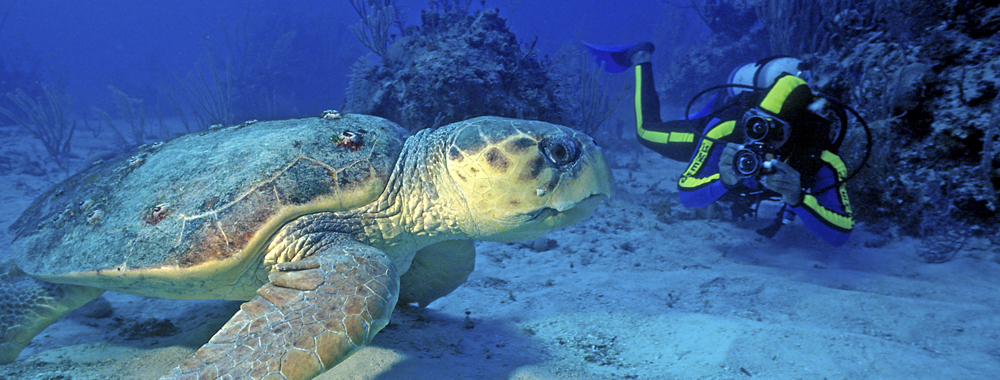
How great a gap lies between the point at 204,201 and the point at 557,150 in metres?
1.59

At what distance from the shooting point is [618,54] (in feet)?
23.5

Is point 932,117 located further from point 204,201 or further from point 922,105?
point 204,201

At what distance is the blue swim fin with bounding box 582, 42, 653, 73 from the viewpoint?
7129mm

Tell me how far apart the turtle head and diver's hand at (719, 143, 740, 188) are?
2672 millimetres

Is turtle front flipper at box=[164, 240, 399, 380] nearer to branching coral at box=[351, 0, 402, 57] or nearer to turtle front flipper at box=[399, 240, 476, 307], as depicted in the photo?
turtle front flipper at box=[399, 240, 476, 307]

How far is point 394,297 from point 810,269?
148 inches

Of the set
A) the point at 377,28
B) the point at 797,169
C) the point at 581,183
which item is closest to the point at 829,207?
the point at 797,169

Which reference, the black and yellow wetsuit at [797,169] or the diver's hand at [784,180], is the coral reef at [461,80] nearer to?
the black and yellow wetsuit at [797,169]

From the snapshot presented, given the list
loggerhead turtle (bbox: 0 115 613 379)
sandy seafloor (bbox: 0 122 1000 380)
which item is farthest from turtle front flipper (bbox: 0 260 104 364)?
sandy seafloor (bbox: 0 122 1000 380)

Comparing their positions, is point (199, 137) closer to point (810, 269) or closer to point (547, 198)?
point (547, 198)

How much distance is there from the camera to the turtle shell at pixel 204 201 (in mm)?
1739

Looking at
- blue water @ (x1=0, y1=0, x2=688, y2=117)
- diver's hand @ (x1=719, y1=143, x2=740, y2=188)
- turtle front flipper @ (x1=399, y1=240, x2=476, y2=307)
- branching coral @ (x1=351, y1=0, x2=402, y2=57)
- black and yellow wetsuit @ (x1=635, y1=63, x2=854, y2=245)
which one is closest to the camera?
turtle front flipper @ (x1=399, y1=240, x2=476, y2=307)

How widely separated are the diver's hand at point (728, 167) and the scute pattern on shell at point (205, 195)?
327cm

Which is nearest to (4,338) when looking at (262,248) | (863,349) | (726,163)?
(262,248)
